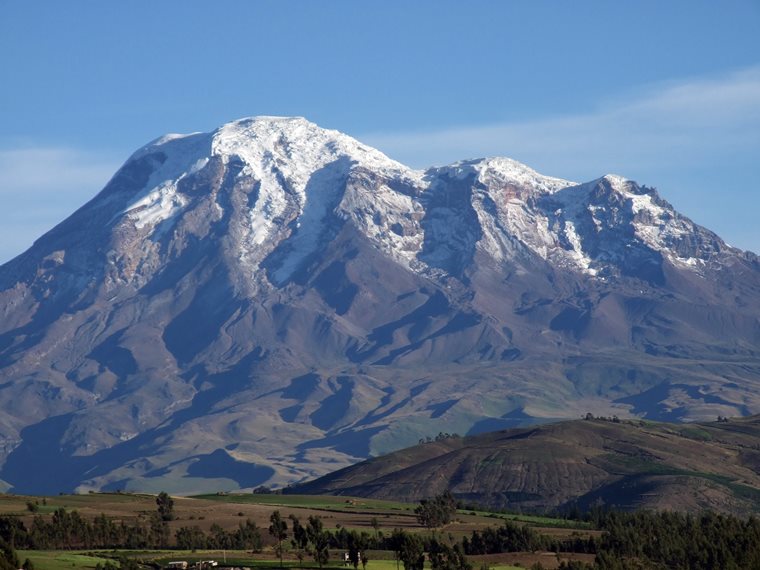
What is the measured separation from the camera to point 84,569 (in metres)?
196

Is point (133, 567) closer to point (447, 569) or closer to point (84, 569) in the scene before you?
point (84, 569)

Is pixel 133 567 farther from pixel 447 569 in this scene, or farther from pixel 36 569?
pixel 447 569

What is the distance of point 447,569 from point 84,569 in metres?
44.4

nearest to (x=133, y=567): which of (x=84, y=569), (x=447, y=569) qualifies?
(x=84, y=569)

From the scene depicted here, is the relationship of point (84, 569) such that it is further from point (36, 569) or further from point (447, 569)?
point (447, 569)

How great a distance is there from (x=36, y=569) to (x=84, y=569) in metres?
7.04

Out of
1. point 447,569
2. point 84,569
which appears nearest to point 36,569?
point 84,569

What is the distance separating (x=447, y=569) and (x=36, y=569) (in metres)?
49.8

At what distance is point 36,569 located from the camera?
7515 inches

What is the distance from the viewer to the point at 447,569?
199750 mm

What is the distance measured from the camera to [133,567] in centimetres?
19862
